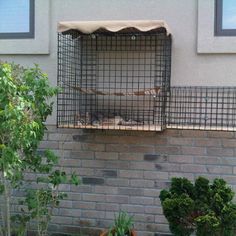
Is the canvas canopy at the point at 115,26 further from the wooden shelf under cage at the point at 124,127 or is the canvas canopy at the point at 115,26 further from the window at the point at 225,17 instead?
the wooden shelf under cage at the point at 124,127

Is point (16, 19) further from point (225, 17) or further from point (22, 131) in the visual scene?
point (225, 17)

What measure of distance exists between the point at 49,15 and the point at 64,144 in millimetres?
1502

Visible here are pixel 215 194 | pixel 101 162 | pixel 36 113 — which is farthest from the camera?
pixel 101 162

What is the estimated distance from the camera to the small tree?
155 inches

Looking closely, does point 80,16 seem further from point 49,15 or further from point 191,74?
point 191,74

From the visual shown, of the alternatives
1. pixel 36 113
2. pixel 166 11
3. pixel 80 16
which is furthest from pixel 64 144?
pixel 166 11

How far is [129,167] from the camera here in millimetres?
5246

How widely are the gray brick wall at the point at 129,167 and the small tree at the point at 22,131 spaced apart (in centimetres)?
43

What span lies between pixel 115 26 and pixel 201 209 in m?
1.93

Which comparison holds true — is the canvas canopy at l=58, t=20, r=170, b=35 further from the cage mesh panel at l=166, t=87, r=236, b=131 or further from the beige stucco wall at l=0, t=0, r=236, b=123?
the cage mesh panel at l=166, t=87, r=236, b=131

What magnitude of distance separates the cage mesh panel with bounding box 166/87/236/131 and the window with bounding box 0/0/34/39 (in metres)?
1.88

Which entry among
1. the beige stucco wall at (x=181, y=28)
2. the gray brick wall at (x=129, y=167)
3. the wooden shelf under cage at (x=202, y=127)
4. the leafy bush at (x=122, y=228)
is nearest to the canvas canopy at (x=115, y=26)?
the beige stucco wall at (x=181, y=28)

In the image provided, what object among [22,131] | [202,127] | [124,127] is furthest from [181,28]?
[22,131]

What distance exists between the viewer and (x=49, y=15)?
215 inches
